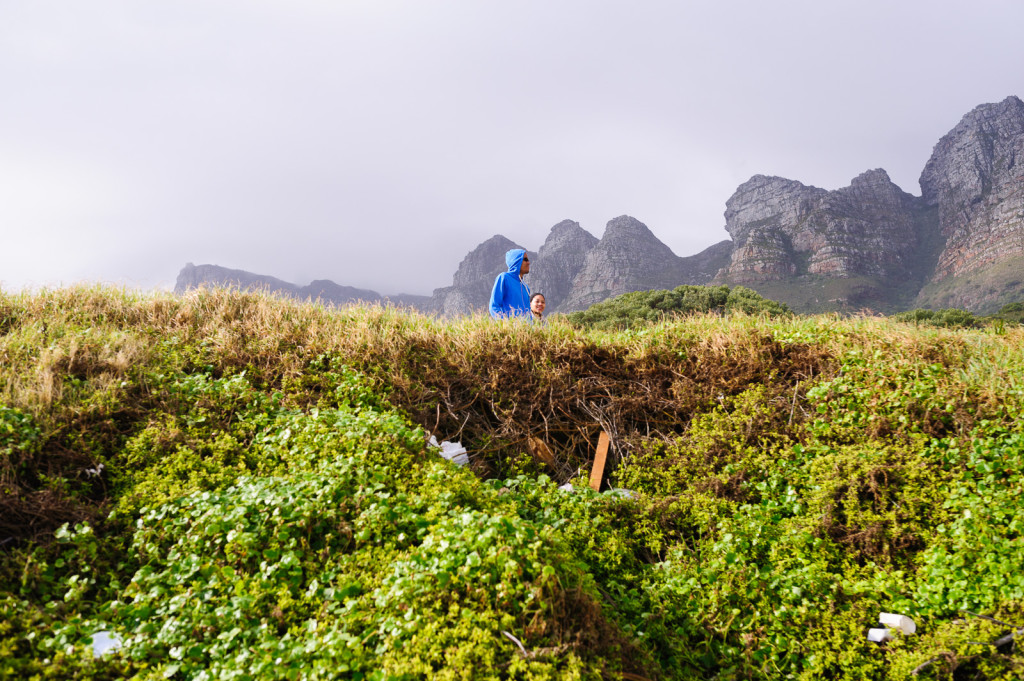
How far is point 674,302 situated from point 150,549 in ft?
93.6

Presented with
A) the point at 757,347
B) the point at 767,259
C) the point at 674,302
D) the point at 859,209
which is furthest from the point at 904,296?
the point at 757,347

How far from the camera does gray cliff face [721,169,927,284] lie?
11981 centimetres

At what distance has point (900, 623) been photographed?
327cm

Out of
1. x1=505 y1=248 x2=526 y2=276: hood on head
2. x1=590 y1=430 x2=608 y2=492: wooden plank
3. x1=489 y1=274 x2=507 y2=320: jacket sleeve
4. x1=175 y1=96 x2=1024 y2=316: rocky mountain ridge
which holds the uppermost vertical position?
x1=175 y1=96 x2=1024 y2=316: rocky mountain ridge

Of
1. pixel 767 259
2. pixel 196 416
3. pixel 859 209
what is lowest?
pixel 196 416

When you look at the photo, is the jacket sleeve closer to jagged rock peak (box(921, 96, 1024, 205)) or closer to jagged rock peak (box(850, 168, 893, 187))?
jagged rock peak (box(921, 96, 1024, 205))

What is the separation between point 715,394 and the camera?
20.0 ft

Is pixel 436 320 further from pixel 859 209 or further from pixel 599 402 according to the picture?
pixel 859 209

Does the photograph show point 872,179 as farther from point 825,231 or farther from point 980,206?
point 825,231

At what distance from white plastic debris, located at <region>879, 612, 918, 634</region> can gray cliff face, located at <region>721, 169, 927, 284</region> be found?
120537 mm

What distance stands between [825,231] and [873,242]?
1639 cm

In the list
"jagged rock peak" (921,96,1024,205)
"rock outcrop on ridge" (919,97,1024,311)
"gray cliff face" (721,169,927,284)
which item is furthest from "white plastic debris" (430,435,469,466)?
"jagged rock peak" (921,96,1024,205)

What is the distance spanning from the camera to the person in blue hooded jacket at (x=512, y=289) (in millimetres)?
8820

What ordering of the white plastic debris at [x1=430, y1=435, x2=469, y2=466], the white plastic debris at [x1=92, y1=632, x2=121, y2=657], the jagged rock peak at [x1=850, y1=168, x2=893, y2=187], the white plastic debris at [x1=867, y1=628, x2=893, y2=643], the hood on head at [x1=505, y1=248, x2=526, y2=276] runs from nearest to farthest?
the white plastic debris at [x1=92, y1=632, x2=121, y2=657], the white plastic debris at [x1=867, y1=628, x2=893, y2=643], the white plastic debris at [x1=430, y1=435, x2=469, y2=466], the hood on head at [x1=505, y1=248, x2=526, y2=276], the jagged rock peak at [x1=850, y1=168, x2=893, y2=187]
